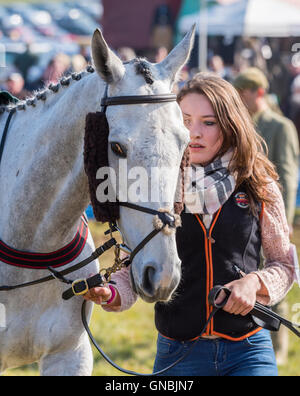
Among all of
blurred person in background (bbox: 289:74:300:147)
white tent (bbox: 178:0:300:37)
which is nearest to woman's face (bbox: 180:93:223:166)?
white tent (bbox: 178:0:300:37)

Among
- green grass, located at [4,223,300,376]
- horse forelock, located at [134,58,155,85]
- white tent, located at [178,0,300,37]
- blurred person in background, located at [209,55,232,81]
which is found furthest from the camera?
blurred person in background, located at [209,55,232,81]

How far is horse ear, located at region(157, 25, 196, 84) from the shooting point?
241 cm

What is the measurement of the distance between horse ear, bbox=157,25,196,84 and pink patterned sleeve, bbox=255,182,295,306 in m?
0.68

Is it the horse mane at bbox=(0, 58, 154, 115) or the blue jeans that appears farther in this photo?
the blue jeans

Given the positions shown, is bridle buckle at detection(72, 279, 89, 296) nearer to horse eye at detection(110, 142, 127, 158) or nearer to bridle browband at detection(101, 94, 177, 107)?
horse eye at detection(110, 142, 127, 158)

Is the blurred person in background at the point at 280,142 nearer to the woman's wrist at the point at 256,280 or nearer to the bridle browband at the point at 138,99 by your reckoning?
the woman's wrist at the point at 256,280

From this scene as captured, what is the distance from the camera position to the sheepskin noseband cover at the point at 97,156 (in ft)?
7.37

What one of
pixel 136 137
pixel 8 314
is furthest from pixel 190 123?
pixel 8 314

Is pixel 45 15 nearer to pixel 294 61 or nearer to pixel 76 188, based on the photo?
pixel 294 61

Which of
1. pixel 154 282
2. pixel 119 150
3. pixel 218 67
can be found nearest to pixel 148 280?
pixel 154 282

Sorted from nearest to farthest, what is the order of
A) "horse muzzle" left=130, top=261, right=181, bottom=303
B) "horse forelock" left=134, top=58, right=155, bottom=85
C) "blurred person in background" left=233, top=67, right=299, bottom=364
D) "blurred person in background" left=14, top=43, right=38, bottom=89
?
"horse muzzle" left=130, top=261, right=181, bottom=303, "horse forelock" left=134, top=58, right=155, bottom=85, "blurred person in background" left=233, top=67, right=299, bottom=364, "blurred person in background" left=14, top=43, right=38, bottom=89

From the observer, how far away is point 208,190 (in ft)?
8.39

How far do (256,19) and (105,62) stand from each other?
997 cm

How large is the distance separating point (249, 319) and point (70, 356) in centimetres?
87
